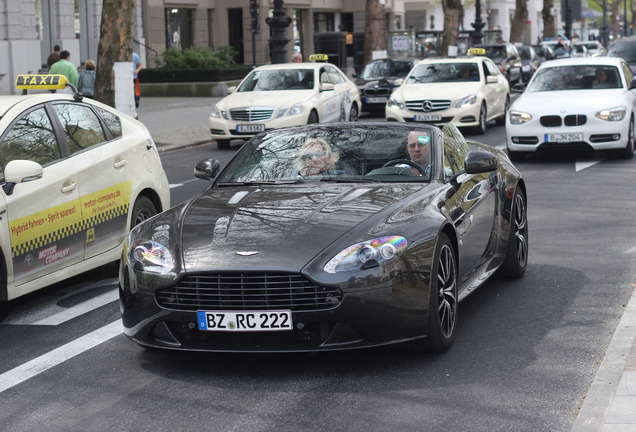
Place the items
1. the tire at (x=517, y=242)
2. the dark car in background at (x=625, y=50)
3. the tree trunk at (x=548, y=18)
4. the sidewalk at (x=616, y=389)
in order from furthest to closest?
the tree trunk at (x=548, y=18) < the dark car in background at (x=625, y=50) < the tire at (x=517, y=242) < the sidewalk at (x=616, y=389)

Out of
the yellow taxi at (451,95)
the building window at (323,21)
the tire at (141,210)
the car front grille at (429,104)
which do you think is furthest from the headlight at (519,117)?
the building window at (323,21)

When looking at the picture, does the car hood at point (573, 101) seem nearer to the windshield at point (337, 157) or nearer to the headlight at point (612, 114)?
the headlight at point (612, 114)

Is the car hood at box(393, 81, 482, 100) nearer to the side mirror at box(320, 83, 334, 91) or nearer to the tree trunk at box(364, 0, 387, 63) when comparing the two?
the side mirror at box(320, 83, 334, 91)

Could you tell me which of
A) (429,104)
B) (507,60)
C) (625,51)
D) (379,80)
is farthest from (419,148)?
(507,60)

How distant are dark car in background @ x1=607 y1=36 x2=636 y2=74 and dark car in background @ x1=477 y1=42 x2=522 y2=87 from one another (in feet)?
23.9

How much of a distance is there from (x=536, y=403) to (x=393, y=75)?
2530cm

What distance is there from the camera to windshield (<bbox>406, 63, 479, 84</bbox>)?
23594 millimetres

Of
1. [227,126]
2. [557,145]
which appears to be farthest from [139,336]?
[227,126]

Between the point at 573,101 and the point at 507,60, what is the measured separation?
70.8ft

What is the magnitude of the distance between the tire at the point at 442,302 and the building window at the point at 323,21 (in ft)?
202

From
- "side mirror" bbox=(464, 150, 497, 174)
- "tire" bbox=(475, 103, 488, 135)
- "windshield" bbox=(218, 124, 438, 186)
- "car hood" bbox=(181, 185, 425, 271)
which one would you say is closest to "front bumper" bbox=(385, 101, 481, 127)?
"tire" bbox=(475, 103, 488, 135)

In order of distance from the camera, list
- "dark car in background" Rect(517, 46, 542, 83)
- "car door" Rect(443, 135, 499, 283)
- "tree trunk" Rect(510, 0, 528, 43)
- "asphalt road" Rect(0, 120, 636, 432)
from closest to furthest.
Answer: "asphalt road" Rect(0, 120, 636, 432)
"car door" Rect(443, 135, 499, 283)
"dark car in background" Rect(517, 46, 542, 83)
"tree trunk" Rect(510, 0, 528, 43)

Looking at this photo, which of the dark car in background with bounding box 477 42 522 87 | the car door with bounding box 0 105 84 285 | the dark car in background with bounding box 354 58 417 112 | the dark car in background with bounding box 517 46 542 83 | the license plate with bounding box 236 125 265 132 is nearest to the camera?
the car door with bounding box 0 105 84 285

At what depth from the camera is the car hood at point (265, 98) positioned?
21.4m
